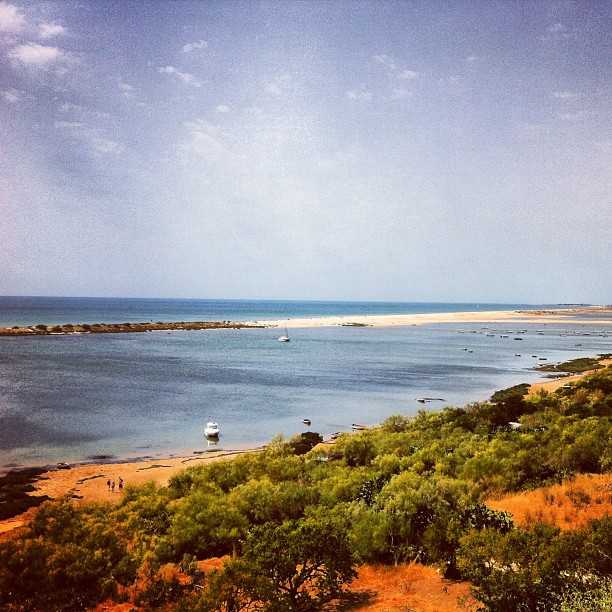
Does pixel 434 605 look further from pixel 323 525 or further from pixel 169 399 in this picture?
pixel 169 399

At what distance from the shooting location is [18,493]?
67.3 ft

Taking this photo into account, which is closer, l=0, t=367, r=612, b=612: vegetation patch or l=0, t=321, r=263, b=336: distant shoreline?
l=0, t=367, r=612, b=612: vegetation patch

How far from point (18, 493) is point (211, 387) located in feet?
92.2

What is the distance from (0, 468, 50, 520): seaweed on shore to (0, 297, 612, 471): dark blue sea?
219 centimetres

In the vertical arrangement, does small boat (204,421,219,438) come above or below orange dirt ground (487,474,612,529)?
below

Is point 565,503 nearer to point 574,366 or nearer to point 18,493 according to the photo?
point 18,493

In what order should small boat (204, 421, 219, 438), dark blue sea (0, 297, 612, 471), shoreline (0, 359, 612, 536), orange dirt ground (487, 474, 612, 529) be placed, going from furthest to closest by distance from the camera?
dark blue sea (0, 297, 612, 471), small boat (204, 421, 219, 438), shoreline (0, 359, 612, 536), orange dirt ground (487, 474, 612, 529)

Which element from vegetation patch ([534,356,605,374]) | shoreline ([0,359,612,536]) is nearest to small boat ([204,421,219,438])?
shoreline ([0,359,612,536])

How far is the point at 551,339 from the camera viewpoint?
102m

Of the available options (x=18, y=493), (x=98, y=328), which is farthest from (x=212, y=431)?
(x=98, y=328)

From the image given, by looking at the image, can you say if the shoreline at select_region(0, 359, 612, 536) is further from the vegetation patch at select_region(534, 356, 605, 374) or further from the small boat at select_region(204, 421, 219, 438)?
the vegetation patch at select_region(534, 356, 605, 374)

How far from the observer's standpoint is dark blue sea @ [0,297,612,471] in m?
31.0

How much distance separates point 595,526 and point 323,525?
20.3ft

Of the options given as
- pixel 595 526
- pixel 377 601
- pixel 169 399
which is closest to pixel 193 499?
pixel 377 601
